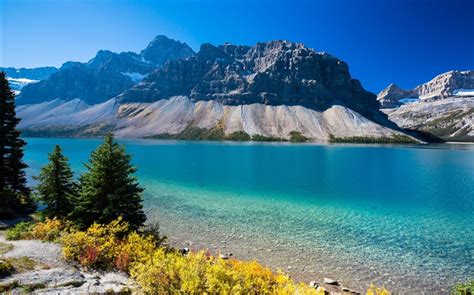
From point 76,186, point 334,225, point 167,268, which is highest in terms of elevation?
point 76,186

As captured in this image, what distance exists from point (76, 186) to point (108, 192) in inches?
238

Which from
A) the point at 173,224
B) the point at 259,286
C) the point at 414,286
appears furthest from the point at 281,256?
the point at 173,224

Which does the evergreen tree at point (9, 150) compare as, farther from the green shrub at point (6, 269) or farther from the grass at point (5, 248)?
the green shrub at point (6, 269)

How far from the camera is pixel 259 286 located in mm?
11562

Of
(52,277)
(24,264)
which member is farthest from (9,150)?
(52,277)

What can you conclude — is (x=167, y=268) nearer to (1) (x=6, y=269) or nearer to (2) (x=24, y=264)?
(1) (x=6, y=269)

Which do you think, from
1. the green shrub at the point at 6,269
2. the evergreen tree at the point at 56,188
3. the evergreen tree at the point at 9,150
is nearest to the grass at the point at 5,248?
the green shrub at the point at 6,269

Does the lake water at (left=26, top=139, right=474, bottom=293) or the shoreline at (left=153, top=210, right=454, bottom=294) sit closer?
the shoreline at (left=153, top=210, right=454, bottom=294)

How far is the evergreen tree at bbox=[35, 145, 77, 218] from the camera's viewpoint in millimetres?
23109

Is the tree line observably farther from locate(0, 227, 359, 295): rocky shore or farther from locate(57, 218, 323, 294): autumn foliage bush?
locate(0, 227, 359, 295): rocky shore

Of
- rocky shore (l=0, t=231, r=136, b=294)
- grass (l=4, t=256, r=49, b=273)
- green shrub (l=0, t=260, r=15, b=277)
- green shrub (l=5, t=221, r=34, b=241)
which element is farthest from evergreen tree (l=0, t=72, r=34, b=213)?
green shrub (l=0, t=260, r=15, b=277)

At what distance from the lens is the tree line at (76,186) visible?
62.4 feet

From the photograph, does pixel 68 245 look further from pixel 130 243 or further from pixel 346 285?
pixel 346 285

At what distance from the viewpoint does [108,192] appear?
1927 cm
